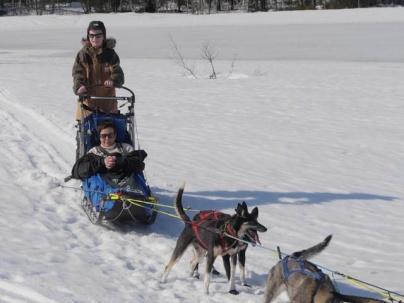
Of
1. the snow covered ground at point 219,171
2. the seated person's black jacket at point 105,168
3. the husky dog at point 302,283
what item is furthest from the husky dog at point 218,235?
the seated person's black jacket at point 105,168

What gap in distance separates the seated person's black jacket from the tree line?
160 feet

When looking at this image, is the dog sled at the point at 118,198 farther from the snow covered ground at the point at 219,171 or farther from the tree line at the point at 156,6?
the tree line at the point at 156,6

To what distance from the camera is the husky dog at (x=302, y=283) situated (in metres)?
3.11

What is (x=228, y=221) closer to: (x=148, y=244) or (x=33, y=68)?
(x=148, y=244)

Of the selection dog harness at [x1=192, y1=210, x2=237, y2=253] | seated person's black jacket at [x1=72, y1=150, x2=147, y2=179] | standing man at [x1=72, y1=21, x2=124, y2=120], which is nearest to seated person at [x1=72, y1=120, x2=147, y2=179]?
seated person's black jacket at [x1=72, y1=150, x2=147, y2=179]

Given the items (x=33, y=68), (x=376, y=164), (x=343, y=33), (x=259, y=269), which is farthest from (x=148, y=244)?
(x=343, y=33)

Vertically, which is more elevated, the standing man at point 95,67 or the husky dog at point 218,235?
the standing man at point 95,67

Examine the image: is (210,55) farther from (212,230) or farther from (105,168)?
(212,230)

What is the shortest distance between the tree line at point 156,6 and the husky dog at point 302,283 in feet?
166

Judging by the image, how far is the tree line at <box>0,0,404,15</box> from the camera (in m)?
54.3

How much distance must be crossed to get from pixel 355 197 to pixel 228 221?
3.26 m

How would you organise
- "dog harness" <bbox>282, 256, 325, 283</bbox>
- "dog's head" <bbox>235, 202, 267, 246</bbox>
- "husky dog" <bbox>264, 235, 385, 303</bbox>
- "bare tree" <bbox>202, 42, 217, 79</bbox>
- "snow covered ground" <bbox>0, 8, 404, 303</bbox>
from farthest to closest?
"bare tree" <bbox>202, 42, 217, 79</bbox>
"snow covered ground" <bbox>0, 8, 404, 303</bbox>
"dog's head" <bbox>235, 202, 267, 246</bbox>
"dog harness" <bbox>282, 256, 325, 283</bbox>
"husky dog" <bbox>264, 235, 385, 303</bbox>

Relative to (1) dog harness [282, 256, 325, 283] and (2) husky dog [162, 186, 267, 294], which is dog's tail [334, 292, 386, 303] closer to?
(1) dog harness [282, 256, 325, 283]

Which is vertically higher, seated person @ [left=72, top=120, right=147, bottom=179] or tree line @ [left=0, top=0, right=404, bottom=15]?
tree line @ [left=0, top=0, right=404, bottom=15]
